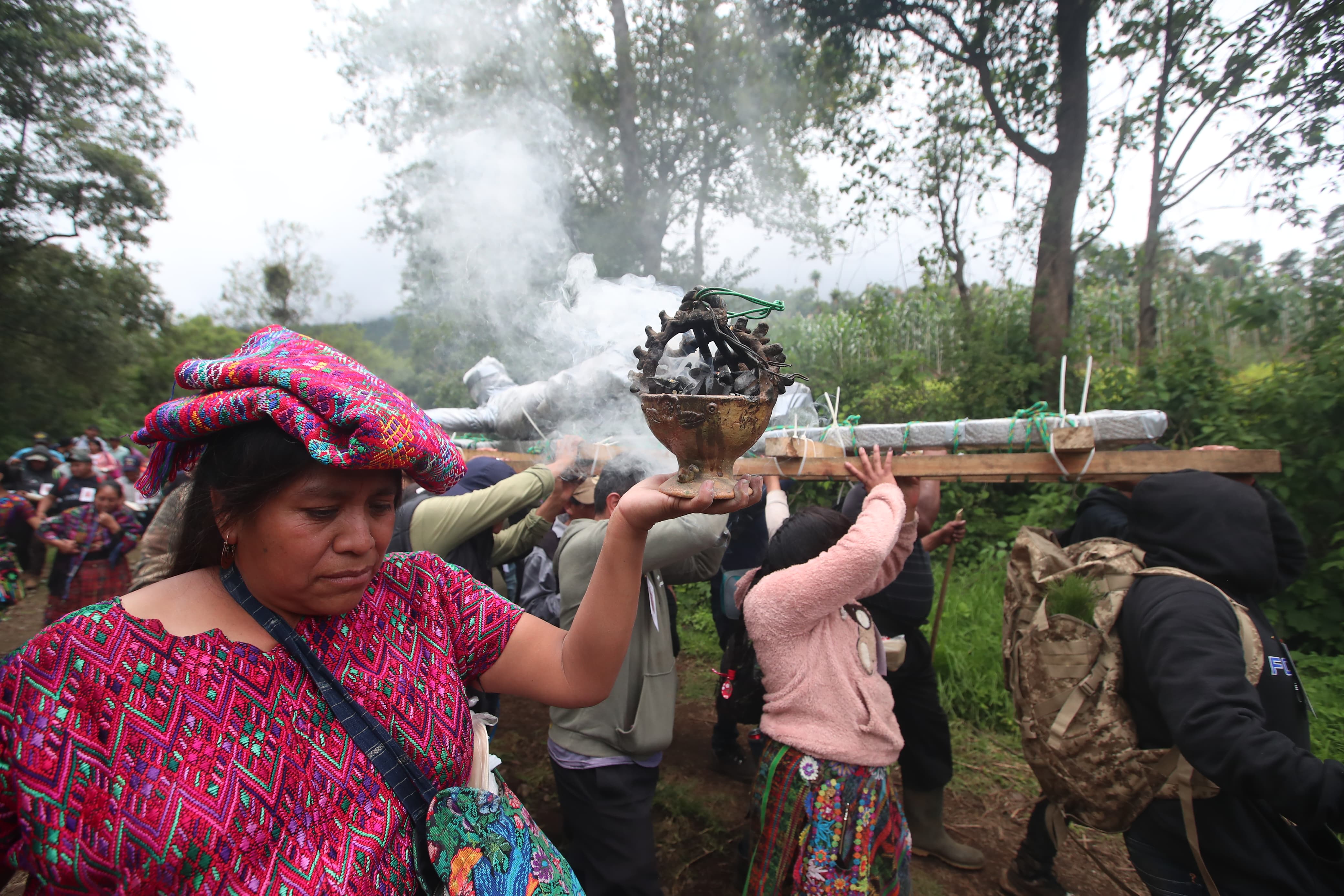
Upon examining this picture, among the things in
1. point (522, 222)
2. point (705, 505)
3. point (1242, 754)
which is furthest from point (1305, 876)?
point (522, 222)

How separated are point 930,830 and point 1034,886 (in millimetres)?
504

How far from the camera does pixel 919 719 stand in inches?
137

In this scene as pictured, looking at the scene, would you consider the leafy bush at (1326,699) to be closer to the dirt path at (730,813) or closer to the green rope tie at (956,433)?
the dirt path at (730,813)

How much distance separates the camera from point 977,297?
340 inches

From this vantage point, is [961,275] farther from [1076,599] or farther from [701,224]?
[1076,599]

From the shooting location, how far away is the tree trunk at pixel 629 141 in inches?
313

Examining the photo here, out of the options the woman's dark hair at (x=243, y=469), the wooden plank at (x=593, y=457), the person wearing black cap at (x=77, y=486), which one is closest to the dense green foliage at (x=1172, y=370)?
the wooden plank at (x=593, y=457)

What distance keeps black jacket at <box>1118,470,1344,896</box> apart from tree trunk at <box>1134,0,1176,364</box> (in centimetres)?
550

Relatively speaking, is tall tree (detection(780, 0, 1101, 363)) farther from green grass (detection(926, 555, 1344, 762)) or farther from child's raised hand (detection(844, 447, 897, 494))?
child's raised hand (detection(844, 447, 897, 494))

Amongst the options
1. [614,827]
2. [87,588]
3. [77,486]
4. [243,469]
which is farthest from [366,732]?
[77,486]

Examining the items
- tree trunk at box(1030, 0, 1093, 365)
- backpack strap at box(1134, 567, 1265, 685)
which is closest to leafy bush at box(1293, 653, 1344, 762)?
backpack strap at box(1134, 567, 1265, 685)

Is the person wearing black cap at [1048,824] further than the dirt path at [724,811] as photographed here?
No

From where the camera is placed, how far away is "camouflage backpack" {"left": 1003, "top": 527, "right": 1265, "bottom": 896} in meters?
2.07

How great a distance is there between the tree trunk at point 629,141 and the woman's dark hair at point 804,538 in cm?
557
